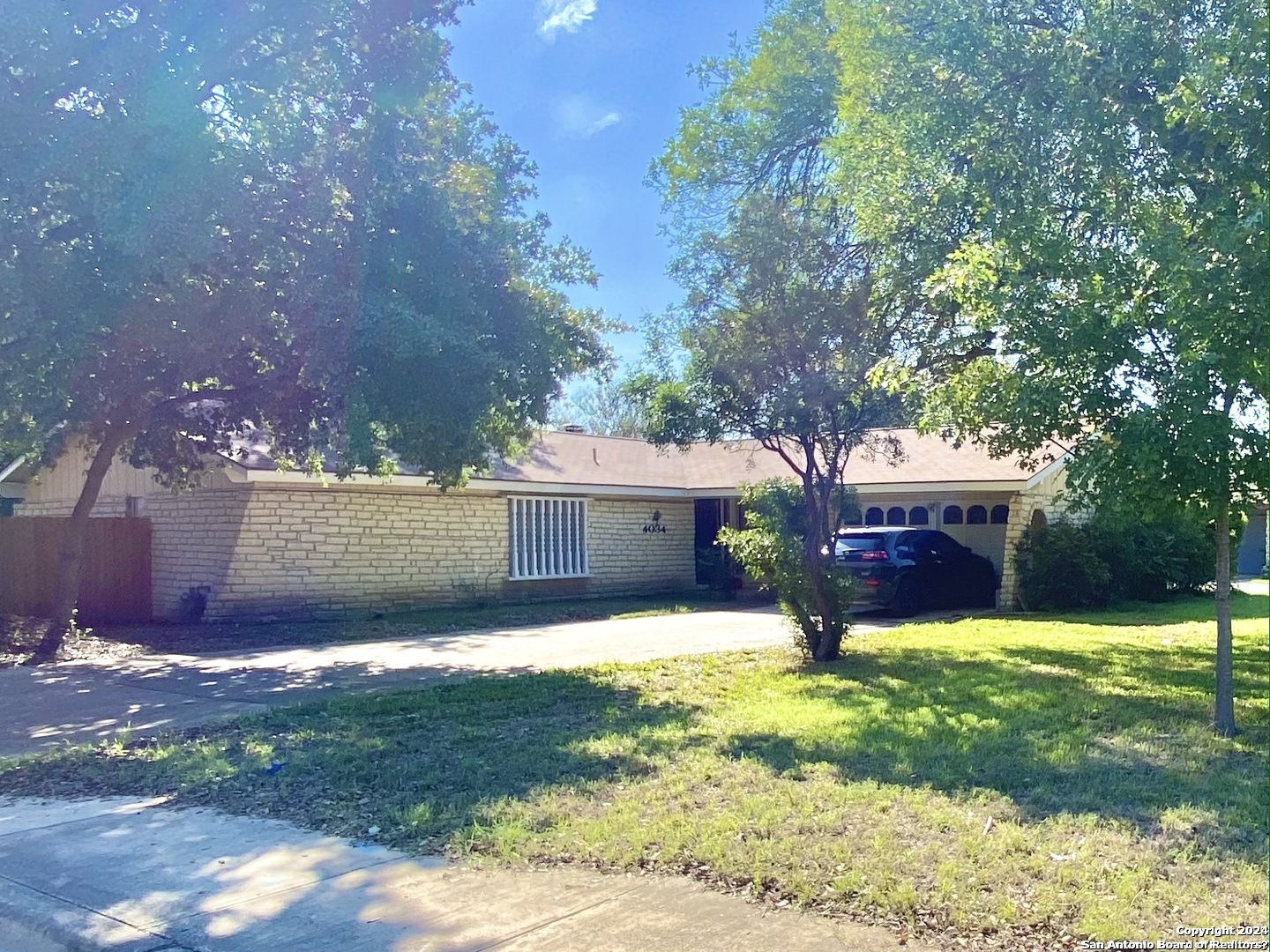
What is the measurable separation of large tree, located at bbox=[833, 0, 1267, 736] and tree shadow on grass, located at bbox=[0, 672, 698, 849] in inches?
146

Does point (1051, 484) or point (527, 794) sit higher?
point (1051, 484)

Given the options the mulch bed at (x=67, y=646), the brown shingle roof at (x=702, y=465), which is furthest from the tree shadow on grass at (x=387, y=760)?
the brown shingle roof at (x=702, y=465)

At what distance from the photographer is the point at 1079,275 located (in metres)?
7.04

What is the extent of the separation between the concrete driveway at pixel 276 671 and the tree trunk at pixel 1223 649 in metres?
6.47

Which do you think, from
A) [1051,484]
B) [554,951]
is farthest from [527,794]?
[1051,484]

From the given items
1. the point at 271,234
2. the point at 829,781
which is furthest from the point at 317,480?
the point at 829,781

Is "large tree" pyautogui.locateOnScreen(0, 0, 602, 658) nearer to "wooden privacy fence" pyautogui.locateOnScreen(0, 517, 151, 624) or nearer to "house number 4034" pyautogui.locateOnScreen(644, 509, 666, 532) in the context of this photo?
"wooden privacy fence" pyautogui.locateOnScreen(0, 517, 151, 624)

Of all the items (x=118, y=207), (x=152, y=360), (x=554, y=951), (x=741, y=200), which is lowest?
(x=554, y=951)

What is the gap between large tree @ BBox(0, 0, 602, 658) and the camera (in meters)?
10.1

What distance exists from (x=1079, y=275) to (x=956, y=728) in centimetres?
330

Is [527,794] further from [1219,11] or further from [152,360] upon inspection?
[152,360]

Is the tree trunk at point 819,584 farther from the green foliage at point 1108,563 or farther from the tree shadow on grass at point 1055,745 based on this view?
the green foliage at point 1108,563

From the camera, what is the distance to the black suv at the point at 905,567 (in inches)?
682

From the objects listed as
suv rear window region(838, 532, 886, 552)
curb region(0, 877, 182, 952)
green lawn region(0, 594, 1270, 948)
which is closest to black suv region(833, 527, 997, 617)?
suv rear window region(838, 532, 886, 552)
